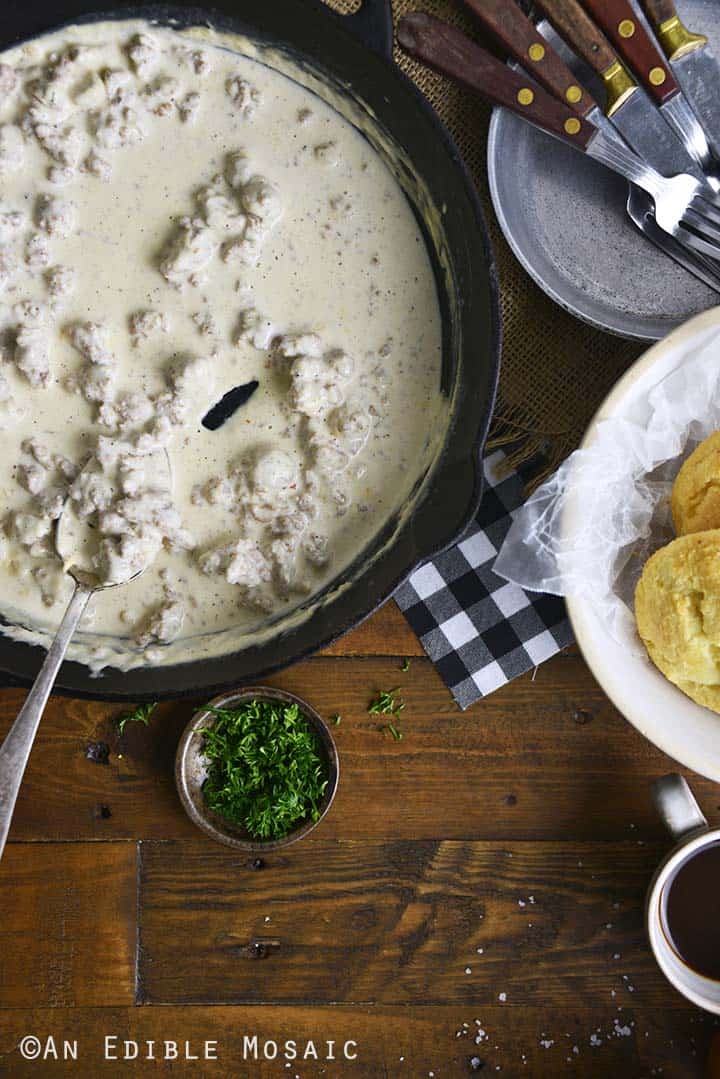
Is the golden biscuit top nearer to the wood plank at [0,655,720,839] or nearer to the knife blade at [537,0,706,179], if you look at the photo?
the wood plank at [0,655,720,839]

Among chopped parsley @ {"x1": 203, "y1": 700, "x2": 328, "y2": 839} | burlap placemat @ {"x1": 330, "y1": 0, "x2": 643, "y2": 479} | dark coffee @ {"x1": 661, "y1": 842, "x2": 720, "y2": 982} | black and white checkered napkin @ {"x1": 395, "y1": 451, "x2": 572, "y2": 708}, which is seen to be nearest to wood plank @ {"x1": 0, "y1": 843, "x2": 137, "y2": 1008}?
chopped parsley @ {"x1": 203, "y1": 700, "x2": 328, "y2": 839}

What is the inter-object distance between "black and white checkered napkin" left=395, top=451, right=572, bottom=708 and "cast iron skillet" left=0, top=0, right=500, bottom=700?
6.9 inches

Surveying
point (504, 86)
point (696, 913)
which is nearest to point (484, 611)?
point (696, 913)

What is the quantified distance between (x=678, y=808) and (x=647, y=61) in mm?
1191

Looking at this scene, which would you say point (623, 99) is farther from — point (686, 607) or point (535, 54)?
point (686, 607)

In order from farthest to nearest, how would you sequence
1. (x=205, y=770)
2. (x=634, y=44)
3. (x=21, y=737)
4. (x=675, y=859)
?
(x=205, y=770) < (x=675, y=859) < (x=634, y=44) < (x=21, y=737)

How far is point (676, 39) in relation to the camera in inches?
58.2

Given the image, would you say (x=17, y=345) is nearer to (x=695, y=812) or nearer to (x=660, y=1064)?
(x=695, y=812)

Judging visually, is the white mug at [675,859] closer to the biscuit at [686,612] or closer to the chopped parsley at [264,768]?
the biscuit at [686,612]

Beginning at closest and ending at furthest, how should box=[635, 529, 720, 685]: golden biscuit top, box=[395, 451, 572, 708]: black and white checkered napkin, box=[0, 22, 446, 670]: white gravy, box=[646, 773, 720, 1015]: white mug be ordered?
1. box=[635, 529, 720, 685]: golden biscuit top
2. box=[0, 22, 446, 670]: white gravy
3. box=[646, 773, 720, 1015]: white mug
4. box=[395, 451, 572, 708]: black and white checkered napkin

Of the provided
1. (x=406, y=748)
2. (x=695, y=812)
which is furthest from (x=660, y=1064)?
(x=406, y=748)

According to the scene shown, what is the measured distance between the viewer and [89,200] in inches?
57.4

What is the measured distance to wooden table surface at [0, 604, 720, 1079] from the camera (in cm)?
170

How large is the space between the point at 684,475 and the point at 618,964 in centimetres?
91
